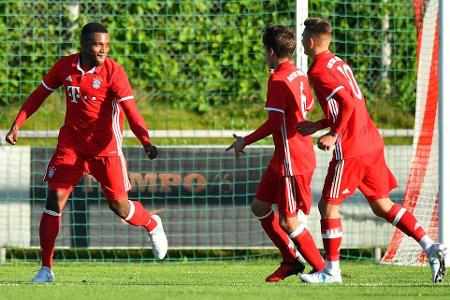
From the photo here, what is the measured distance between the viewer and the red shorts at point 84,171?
30.1 ft

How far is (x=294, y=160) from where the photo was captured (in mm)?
8633

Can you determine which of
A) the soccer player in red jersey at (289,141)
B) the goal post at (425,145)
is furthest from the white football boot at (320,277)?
the goal post at (425,145)

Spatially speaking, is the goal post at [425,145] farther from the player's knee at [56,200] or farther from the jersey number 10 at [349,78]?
the player's knee at [56,200]

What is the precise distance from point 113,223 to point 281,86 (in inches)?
190

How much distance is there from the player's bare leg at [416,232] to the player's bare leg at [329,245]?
388 mm

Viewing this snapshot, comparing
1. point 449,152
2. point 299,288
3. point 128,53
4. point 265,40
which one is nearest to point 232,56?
point 128,53

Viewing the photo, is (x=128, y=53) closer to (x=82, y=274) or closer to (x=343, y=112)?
(x=82, y=274)

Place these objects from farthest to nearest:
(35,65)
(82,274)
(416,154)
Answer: (35,65)
(416,154)
(82,274)

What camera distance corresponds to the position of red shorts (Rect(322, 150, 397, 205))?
336 inches

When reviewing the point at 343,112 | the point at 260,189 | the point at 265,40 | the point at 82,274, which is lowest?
the point at 82,274

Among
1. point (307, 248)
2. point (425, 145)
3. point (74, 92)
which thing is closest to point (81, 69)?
point (74, 92)

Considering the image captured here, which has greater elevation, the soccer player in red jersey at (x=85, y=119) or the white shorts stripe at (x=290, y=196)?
the soccer player in red jersey at (x=85, y=119)

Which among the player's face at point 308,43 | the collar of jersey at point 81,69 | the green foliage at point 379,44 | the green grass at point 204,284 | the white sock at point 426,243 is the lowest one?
the green grass at point 204,284

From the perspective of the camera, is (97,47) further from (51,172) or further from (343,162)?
(343,162)
